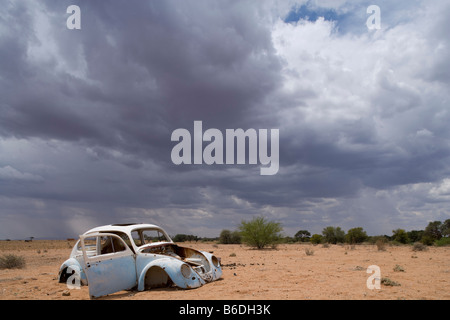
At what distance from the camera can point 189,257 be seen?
1091cm

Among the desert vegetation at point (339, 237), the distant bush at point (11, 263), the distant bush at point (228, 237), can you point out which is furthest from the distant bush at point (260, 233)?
the distant bush at point (11, 263)

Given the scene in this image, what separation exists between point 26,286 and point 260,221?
89.3 feet

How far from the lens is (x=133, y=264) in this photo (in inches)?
361

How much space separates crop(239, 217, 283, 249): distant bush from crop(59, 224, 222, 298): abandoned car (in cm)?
2523

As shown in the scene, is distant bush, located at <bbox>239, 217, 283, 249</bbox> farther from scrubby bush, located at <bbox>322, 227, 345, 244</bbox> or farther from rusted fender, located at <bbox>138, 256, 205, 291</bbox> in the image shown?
rusted fender, located at <bbox>138, 256, 205, 291</bbox>

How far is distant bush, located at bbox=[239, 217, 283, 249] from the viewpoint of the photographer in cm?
3575

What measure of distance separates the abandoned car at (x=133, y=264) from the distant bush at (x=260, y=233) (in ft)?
82.8

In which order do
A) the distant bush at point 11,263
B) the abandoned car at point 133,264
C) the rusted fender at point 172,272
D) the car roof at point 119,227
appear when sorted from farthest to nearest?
the distant bush at point 11,263 → the car roof at point 119,227 → the rusted fender at point 172,272 → the abandoned car at point 133,264

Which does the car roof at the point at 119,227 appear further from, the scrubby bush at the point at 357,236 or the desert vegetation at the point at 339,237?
the scrubby bush at the point at 357,236

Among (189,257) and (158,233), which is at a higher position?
(158,233)

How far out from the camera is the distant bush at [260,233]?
35750mm

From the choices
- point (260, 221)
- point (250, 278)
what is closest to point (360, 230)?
point (260, 221)
